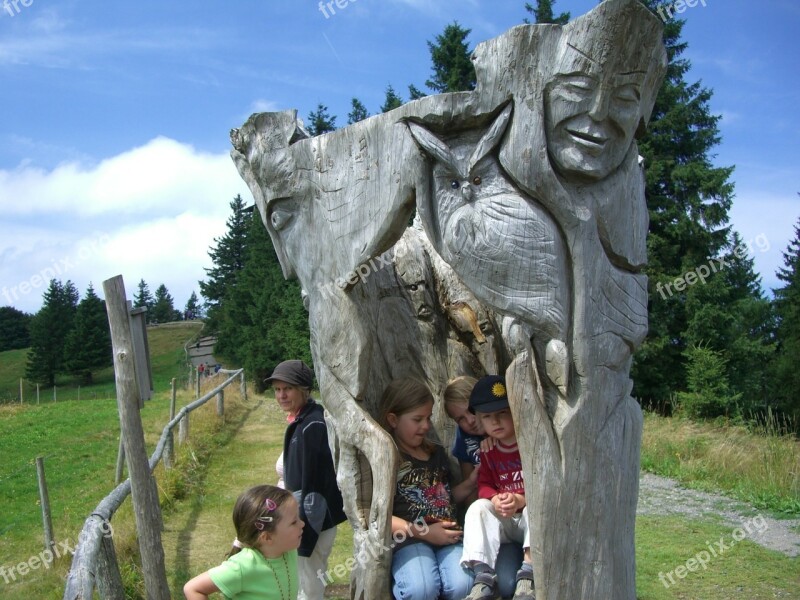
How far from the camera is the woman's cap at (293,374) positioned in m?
4.05

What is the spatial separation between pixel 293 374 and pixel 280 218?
0.98 meters

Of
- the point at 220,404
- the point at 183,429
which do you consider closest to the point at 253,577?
the point at 183,429

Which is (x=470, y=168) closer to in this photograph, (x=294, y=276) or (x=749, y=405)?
(x=294, y=276)

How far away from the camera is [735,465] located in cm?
850

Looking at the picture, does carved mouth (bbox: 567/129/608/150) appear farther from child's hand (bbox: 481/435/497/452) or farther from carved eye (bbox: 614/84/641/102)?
child's hand (bbox: 481/435/497/452)

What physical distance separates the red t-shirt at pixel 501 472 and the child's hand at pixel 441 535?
9.7 inches

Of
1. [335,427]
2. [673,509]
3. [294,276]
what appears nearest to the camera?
[335,427]

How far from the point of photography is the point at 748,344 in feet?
51.4

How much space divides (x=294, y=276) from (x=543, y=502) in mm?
1967

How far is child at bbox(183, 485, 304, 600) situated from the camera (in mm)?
2650

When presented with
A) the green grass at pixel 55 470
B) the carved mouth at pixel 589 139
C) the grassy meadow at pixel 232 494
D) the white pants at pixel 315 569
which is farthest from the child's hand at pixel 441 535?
the green grass at pixel 55 470

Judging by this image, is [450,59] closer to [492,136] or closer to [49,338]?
[492,136]

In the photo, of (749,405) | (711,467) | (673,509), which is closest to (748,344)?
(749,405)

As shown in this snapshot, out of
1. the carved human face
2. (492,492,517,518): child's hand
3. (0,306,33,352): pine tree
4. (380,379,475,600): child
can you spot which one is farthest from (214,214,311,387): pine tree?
(0,306,33,352): pine tree
